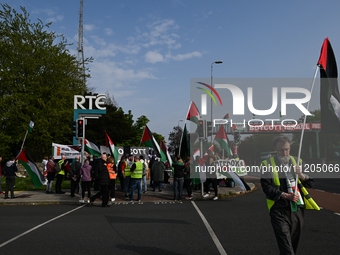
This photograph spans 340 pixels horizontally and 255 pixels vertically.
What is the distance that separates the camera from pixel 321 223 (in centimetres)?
754

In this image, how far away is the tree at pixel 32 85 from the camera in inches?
1191

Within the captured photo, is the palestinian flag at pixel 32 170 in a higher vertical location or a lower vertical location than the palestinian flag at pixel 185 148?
lower

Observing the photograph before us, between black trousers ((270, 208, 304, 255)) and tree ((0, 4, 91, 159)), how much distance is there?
29.6m

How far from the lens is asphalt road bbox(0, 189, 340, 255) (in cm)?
551

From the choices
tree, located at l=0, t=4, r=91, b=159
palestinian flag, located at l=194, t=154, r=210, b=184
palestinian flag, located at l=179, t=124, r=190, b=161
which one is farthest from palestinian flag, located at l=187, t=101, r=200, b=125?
tree, located at l=0, t=4, r=91, b=159

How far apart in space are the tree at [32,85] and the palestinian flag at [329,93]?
93.4 ft

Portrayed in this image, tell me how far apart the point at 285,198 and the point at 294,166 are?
1.38 feet

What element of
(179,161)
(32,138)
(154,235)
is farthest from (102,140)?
(154,235)

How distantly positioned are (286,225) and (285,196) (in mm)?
375

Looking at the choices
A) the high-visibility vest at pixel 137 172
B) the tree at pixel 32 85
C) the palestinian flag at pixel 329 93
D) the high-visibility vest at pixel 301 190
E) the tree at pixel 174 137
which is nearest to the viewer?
the high-visibility vest at pixel 301 190

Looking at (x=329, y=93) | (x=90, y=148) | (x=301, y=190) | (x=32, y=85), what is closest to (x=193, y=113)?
(x=90, y=148)

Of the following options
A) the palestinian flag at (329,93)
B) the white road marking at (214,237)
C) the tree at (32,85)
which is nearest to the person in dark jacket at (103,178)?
the white road marking at (214,237)

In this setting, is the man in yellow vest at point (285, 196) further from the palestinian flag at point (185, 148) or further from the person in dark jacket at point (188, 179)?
the palestinian flag at point (185, 148)

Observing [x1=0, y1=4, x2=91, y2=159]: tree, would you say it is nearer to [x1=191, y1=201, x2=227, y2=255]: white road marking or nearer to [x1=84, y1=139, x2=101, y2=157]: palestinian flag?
[x1=84, y1=139, x2=101, y2=157]: palestinian flag
